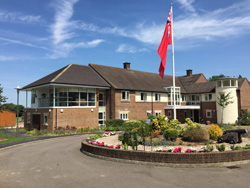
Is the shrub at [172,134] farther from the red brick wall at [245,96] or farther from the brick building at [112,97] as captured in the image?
the red brick wall at [245,96]

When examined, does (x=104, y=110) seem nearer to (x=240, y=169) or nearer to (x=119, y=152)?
(x=119, y=152)

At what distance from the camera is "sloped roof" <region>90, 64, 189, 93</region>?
3000 centimetres

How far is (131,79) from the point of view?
109ft

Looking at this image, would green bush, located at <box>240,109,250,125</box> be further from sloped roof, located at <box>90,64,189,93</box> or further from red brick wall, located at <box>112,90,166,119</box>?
red brick wall, located at <box>112,90,166,119</box>

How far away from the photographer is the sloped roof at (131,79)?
1181 inches

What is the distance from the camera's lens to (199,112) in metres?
36.5

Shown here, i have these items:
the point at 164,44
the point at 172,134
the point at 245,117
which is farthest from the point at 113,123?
the point at 245,117

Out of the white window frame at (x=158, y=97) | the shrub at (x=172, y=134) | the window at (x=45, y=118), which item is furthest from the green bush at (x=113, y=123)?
the shrub at (x=172, y=134)

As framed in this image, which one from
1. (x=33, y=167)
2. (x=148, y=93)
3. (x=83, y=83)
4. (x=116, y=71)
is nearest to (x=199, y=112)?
(x=148, y=93)

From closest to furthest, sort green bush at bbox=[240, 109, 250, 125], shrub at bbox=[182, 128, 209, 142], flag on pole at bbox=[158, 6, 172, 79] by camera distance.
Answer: shrub at bbox=[182, 128, 209, 142], flag on pole at bbox=[158, 6, 172, 79], green bush at bbox=[240, 109, 250, 125]

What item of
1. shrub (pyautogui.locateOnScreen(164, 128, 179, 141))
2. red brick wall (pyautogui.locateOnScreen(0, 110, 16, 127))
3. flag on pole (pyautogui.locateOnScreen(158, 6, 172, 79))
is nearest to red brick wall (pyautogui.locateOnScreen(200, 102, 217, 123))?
flag on pole (pyautogui.locateOnScreen(158, 6, 172, 79))

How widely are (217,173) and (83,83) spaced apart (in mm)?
20090

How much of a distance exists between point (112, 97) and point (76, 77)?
18.0 ft

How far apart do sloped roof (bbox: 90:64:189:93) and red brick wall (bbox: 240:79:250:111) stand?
9.51m
